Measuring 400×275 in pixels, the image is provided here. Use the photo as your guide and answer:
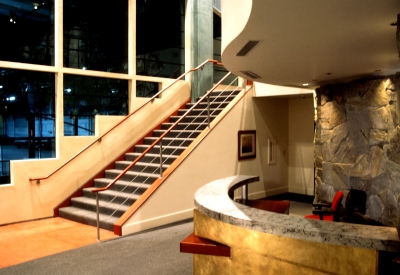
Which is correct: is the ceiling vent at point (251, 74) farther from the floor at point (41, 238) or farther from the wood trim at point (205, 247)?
the wood trim at point (205, 247)

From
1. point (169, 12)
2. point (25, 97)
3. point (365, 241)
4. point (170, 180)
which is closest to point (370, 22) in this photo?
point (365, 241)

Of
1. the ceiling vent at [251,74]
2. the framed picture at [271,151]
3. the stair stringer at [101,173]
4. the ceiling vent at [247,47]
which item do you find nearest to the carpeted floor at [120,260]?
the stair stringer at [101,173]

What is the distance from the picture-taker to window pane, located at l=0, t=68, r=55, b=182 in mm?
7320

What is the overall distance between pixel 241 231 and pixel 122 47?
7.31m

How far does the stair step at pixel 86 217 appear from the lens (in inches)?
260

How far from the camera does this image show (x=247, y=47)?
4.25 metres

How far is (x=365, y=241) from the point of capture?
235cm

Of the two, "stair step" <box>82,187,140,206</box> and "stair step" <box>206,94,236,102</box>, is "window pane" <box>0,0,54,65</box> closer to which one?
"stair step" <box>82,187,140,206</box>

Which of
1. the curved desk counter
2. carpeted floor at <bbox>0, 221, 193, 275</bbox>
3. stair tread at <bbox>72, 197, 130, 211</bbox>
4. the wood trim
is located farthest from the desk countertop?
stair tread at <bbox>72, 197, 130, 211</bbox>

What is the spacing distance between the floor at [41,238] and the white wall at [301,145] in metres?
5.49

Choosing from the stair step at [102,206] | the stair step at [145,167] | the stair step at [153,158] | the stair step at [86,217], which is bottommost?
the stair step at [86,217]

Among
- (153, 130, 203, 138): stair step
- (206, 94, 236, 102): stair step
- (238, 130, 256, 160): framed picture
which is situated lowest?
(238, 130, 256, 160): framed picture

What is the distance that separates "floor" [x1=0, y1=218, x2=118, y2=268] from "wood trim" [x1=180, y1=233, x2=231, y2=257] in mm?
3008

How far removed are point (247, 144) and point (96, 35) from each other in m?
4.11
